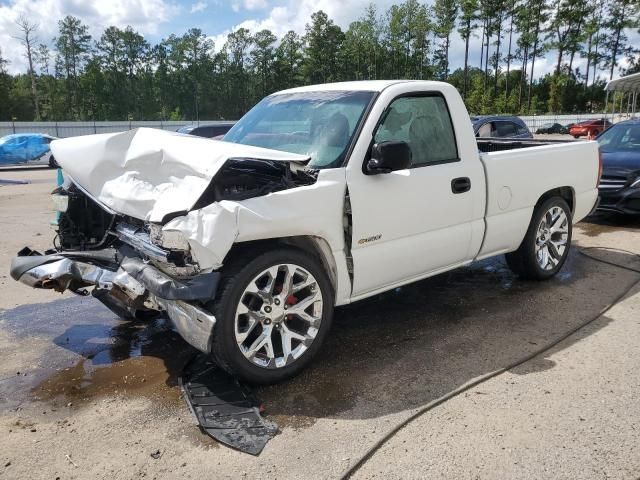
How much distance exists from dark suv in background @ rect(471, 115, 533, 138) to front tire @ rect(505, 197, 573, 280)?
786 centimetres

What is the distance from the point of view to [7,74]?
64.7 metres

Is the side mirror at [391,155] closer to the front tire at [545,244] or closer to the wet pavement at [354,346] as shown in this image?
the wet pavement at [354,346]

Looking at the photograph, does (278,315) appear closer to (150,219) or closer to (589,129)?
(150,219)

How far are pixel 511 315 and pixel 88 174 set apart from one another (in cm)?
362

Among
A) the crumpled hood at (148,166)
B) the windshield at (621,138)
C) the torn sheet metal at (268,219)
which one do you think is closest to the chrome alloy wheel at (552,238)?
the torn sheet metal at (268,219)

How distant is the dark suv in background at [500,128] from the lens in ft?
43.3

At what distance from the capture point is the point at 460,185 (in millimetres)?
4344

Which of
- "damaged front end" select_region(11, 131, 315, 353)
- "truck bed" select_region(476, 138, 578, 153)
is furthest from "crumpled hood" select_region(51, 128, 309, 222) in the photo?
"truck bed" select_region(476, 138, 578, 153)

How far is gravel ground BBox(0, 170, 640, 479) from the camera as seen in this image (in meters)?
2.70

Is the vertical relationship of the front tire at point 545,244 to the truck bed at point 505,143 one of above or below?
below

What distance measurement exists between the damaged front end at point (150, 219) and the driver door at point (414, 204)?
57cm

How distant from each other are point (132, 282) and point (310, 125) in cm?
178

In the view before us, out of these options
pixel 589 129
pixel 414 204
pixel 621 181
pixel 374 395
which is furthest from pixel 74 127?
pixel 374 395

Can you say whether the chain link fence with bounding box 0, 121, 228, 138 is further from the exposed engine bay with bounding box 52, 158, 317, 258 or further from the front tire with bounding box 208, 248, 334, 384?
the front tire with bounding box 208, 248, 334, 384
